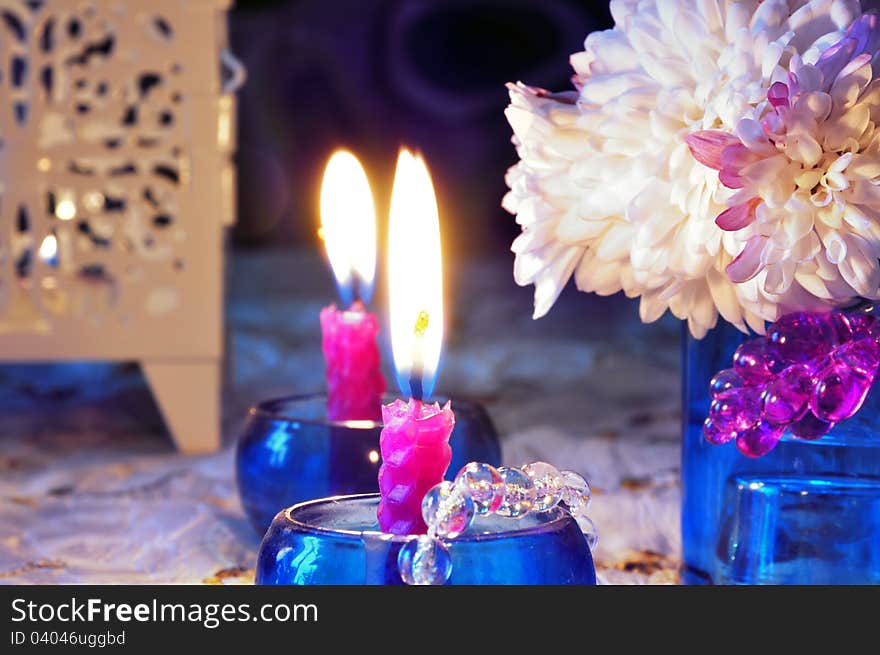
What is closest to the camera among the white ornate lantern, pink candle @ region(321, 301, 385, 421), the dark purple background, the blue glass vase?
the blue glass vase

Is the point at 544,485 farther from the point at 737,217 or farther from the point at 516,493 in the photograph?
the point at 737,217

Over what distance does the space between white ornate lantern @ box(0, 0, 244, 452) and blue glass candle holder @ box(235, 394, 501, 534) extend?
40 cm

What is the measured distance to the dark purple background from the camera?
200cm

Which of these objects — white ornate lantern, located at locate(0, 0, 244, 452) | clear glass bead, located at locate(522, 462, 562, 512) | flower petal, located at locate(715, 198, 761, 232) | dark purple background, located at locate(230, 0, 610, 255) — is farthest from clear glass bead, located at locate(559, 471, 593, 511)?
dark purple background, located at locate(230, 0, 610, 255)

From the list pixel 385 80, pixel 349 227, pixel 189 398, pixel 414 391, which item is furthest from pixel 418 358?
pixel 385 80

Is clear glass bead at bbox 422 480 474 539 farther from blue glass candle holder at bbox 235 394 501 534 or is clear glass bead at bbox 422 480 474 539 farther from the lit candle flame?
the lit candle flame

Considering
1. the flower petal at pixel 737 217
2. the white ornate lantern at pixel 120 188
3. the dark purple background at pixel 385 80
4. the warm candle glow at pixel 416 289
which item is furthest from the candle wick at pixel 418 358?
the dark purple background at pixel 385 80

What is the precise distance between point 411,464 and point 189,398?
2.13ft

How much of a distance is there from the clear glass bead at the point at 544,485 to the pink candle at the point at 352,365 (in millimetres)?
202

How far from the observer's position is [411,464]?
0.41 meters
